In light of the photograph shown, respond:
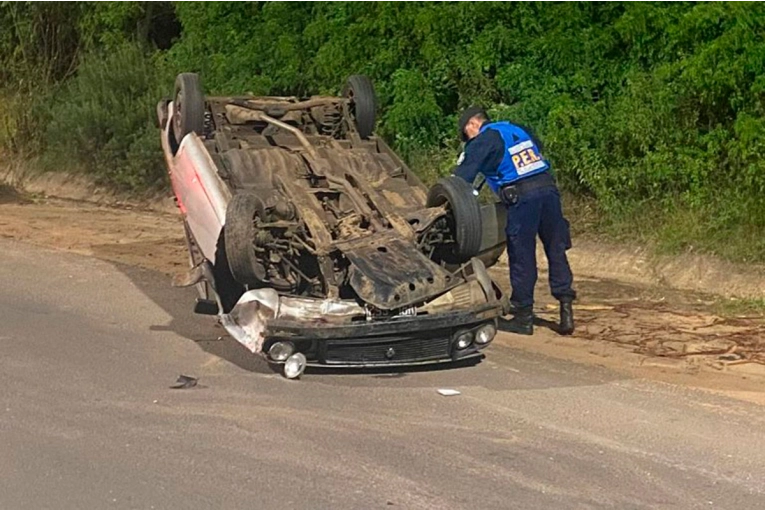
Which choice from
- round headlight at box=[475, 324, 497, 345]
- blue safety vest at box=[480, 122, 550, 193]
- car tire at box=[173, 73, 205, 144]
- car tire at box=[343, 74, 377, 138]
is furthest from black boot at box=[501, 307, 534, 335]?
car tire at box=[173, 73, 205, 144]

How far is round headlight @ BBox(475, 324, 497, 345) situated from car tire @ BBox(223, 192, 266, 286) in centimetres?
135

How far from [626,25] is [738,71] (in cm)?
148

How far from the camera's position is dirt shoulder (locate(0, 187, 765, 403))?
7.35 metres

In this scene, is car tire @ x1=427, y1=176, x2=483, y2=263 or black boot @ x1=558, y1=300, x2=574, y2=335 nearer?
car tire @ x1=427, y1=176, x2=483, y2=263

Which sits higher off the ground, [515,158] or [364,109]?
[364,109]

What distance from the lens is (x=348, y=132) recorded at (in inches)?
360

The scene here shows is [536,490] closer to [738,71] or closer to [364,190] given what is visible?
[364,190]

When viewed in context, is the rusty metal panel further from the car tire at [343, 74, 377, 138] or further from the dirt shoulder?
the car tire at [343, 74, 377, 138]

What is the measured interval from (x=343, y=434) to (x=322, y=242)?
1539 mm

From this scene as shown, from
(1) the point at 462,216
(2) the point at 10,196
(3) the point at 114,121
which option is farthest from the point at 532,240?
(2) the point at 10,196

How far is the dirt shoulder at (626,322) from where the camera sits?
24.1 ft

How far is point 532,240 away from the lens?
8258 mm

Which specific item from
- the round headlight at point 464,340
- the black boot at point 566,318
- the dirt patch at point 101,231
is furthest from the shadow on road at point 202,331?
the black boot at point 566,318

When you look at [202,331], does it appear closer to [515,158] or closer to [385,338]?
[385,338]
